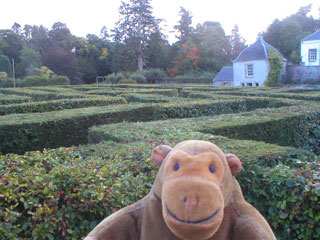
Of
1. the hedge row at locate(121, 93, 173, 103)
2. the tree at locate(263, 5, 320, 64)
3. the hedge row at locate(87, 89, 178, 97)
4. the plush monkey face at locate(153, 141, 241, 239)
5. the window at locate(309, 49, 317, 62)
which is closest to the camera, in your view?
the plush monkey face at locate(153, 141, 241, 239)

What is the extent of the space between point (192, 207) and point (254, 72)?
37.3 metres

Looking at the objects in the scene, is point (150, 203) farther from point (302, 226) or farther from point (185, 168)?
point (302, 226)

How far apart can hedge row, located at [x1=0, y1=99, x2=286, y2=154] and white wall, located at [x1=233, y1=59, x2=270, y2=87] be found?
27800 millimetres

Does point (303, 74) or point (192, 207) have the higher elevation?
point (303, 74)

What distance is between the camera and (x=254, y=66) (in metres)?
36.7

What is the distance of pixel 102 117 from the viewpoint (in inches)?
323

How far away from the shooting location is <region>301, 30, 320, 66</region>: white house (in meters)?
38.3

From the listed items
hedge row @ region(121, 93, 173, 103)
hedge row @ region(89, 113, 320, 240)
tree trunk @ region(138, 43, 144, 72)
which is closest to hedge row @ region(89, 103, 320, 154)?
hedge row @ region(89, 113, 320, 240)

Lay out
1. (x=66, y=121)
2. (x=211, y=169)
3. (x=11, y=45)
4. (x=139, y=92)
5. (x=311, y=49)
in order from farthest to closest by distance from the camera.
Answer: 1. (x=11, y=45)
2. (x=311, y=49)
3. (x=139, y=92)
4. (x=66, y=121)
5. (x=211, y=169)

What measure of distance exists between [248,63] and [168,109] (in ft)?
101

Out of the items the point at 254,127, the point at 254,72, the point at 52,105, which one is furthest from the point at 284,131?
the point at 254,72

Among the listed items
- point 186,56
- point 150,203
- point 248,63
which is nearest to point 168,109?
point 150,203

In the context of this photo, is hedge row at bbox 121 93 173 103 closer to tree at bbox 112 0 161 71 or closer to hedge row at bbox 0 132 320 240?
hedge row at bbox 0 132 320 240

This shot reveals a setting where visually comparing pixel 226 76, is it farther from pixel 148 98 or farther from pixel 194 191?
pixel 194 191
